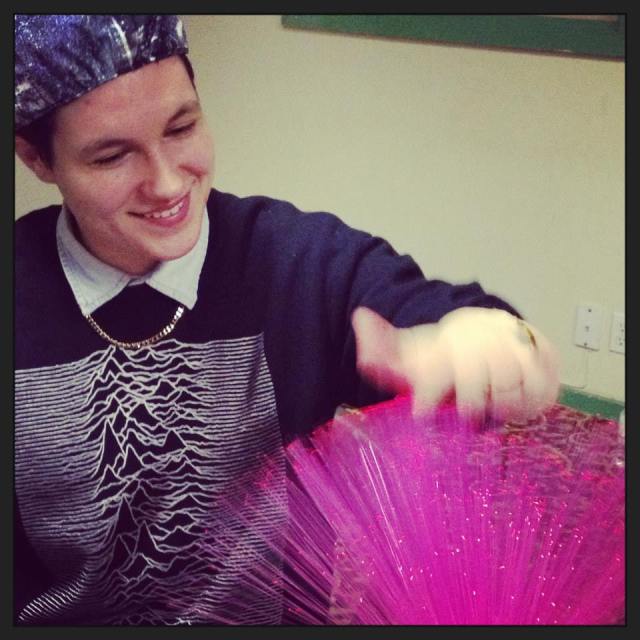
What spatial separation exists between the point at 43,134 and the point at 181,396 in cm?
24

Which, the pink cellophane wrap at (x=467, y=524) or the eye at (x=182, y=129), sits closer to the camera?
the pink cellophane wrap at (x=467, y=524)

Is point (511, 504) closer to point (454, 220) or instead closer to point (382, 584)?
point (382, 584)

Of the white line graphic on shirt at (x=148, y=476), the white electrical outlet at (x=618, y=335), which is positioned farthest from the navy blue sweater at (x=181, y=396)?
the white electrical outlet at (x=618, y=335)

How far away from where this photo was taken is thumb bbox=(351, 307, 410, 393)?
1.94 ft

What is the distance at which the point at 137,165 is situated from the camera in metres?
0.56

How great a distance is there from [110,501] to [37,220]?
252mm

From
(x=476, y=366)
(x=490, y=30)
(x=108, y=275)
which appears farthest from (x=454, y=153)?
(x=108, y=275)

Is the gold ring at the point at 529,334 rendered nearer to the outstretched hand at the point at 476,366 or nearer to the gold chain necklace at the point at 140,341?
the outstretched hand at the point at 476,366

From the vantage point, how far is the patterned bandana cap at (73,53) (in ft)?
1.70

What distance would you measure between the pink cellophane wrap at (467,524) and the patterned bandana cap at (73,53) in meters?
0.34

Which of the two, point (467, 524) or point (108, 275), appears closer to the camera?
point (467, 524)

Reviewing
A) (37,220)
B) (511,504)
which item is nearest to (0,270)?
(37,220)

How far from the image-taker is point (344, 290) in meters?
0.65

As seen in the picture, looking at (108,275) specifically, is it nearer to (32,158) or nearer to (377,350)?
(32,158)
